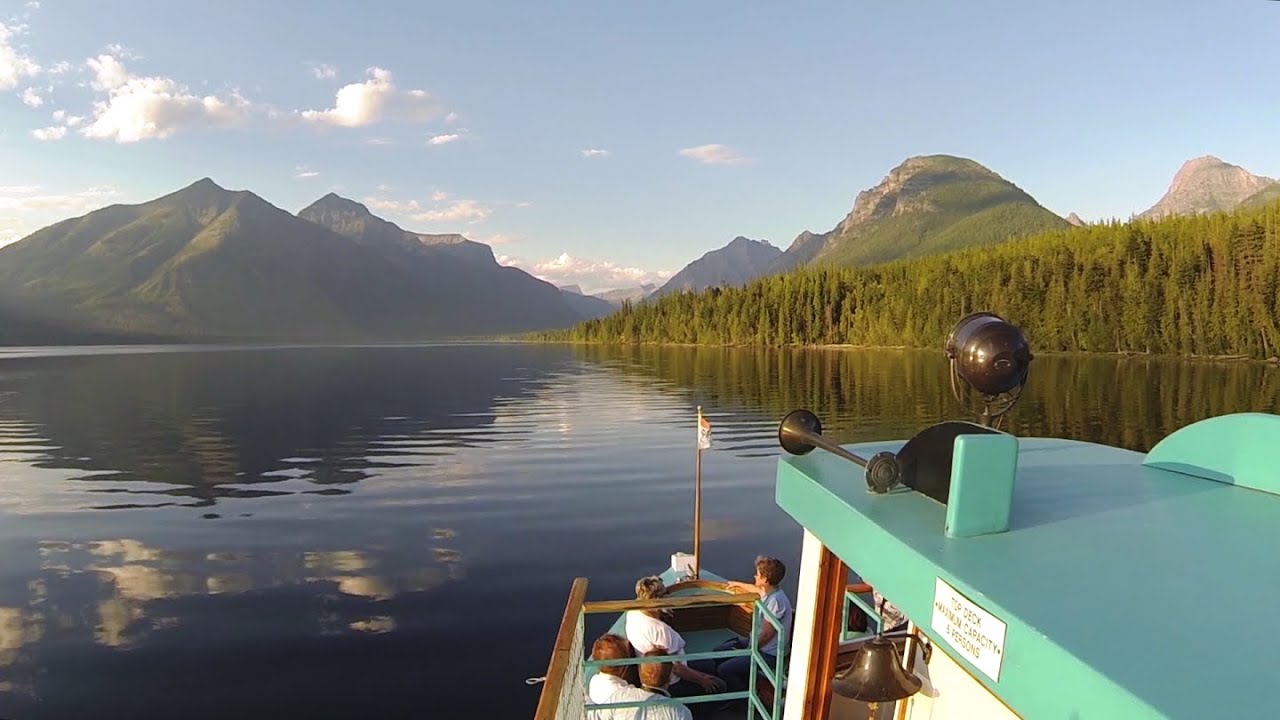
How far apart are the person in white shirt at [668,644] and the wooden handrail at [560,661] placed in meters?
2.95

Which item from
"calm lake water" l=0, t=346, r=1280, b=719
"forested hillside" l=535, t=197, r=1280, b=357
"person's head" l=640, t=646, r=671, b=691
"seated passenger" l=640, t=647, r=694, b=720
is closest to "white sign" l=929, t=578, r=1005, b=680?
"seated passenger" l=640, t=647, r=694, b=720

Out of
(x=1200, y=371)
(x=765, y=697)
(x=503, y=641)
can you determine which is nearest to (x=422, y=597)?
(x=503, y=641)

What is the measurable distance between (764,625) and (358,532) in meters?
16.9

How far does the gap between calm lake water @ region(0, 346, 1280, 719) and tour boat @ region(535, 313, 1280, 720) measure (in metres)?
9.47

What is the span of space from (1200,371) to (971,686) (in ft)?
340

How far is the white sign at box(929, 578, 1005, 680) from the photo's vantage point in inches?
110

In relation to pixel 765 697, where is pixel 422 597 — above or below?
below

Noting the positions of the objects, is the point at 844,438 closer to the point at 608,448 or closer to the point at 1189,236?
the point at 608,448

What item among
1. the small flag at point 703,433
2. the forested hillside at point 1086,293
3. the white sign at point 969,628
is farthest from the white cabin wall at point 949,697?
the forested hillside at point 1086,293

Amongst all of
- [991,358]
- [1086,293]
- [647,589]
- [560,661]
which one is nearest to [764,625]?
[647,589]

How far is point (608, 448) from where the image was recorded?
3944cm

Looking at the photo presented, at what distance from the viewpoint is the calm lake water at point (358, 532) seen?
14.1 metres

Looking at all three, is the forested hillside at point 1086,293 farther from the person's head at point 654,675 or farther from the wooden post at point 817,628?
the wooden post at point 817,628

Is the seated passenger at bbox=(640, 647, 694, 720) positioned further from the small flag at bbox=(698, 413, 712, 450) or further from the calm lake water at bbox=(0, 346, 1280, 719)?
the small flag at bbox=(698, 413, 712, 450)
